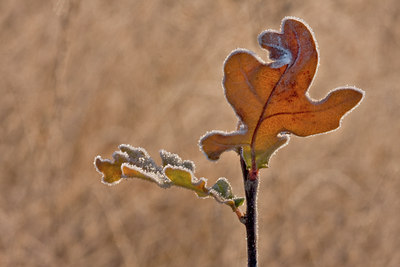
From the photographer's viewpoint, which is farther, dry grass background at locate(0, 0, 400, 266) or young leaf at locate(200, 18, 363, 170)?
dry grass background at locate(0, 0, 400, 266)

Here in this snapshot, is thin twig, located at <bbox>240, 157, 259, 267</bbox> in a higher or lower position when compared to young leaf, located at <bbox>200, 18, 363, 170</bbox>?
lower

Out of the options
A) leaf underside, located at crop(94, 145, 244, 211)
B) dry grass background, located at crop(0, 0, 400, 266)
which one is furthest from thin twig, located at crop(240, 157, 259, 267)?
dry grass background, located at crop(0, 0, 400, 266)

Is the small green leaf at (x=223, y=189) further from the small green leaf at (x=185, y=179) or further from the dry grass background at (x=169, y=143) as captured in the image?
the dry grass background at (x=169, y=143)

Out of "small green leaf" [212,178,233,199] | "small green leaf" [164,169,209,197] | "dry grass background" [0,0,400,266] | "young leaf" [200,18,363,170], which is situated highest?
"dry grass background" [0,0,400,266]

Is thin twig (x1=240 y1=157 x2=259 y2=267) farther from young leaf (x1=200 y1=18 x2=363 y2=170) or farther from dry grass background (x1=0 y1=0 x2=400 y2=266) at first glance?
dry grass background (x1=0 y1=0 x2=400 y2=266)

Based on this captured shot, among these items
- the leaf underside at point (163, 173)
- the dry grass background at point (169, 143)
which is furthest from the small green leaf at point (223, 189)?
the dry grass background at point (169, 143)

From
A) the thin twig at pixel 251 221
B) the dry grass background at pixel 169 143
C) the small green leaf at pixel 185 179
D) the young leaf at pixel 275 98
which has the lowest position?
the thin twig at pixel 251 221
